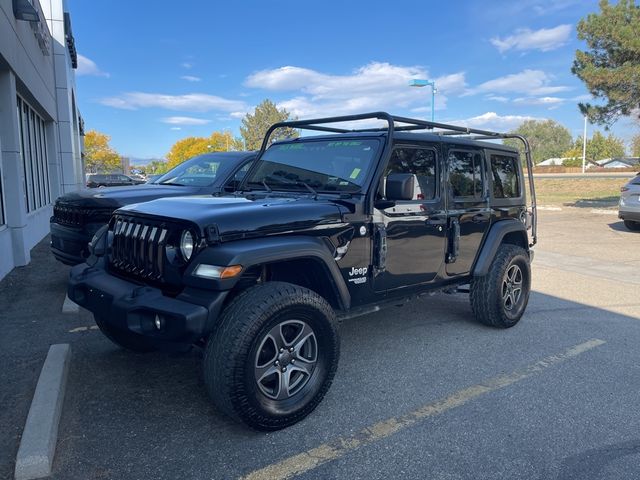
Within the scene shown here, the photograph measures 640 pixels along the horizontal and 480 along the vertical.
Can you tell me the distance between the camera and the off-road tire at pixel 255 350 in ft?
9.16

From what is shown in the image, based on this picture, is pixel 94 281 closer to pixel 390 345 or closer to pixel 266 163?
pixel 266 163

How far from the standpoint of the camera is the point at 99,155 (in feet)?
241

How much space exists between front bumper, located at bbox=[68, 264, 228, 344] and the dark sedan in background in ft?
6.68

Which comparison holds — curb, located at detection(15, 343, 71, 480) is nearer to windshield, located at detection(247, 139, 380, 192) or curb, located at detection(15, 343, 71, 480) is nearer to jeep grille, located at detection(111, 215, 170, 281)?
jeep grille, located at detection(111, 215, 170, 281)

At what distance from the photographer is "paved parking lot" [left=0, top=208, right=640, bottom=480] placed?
9.00 ft

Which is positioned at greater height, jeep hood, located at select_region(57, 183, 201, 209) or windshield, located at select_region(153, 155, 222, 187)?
windshield, located at select_region(153, 155, 222, 187)

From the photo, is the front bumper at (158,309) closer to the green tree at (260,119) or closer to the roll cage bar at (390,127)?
the roll cage bar at (390,127)

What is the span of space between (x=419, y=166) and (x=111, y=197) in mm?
3600

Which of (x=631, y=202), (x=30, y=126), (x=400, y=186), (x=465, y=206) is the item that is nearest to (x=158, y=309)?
(x=400, y=186)

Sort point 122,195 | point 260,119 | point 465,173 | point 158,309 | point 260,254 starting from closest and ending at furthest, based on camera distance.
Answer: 1. point 158,309
2. point 260,254
3. point 465,173
4. point 122,195
5. point 260,119

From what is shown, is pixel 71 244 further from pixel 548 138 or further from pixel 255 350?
pixel 548 138

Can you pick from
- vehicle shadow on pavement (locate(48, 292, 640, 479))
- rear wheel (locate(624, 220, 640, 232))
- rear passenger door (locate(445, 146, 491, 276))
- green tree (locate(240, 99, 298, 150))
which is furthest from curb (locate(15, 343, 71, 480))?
green tree (locate(240, 99, 298, 150))

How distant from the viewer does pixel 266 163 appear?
4.63m

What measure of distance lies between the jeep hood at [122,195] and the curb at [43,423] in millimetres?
2268
